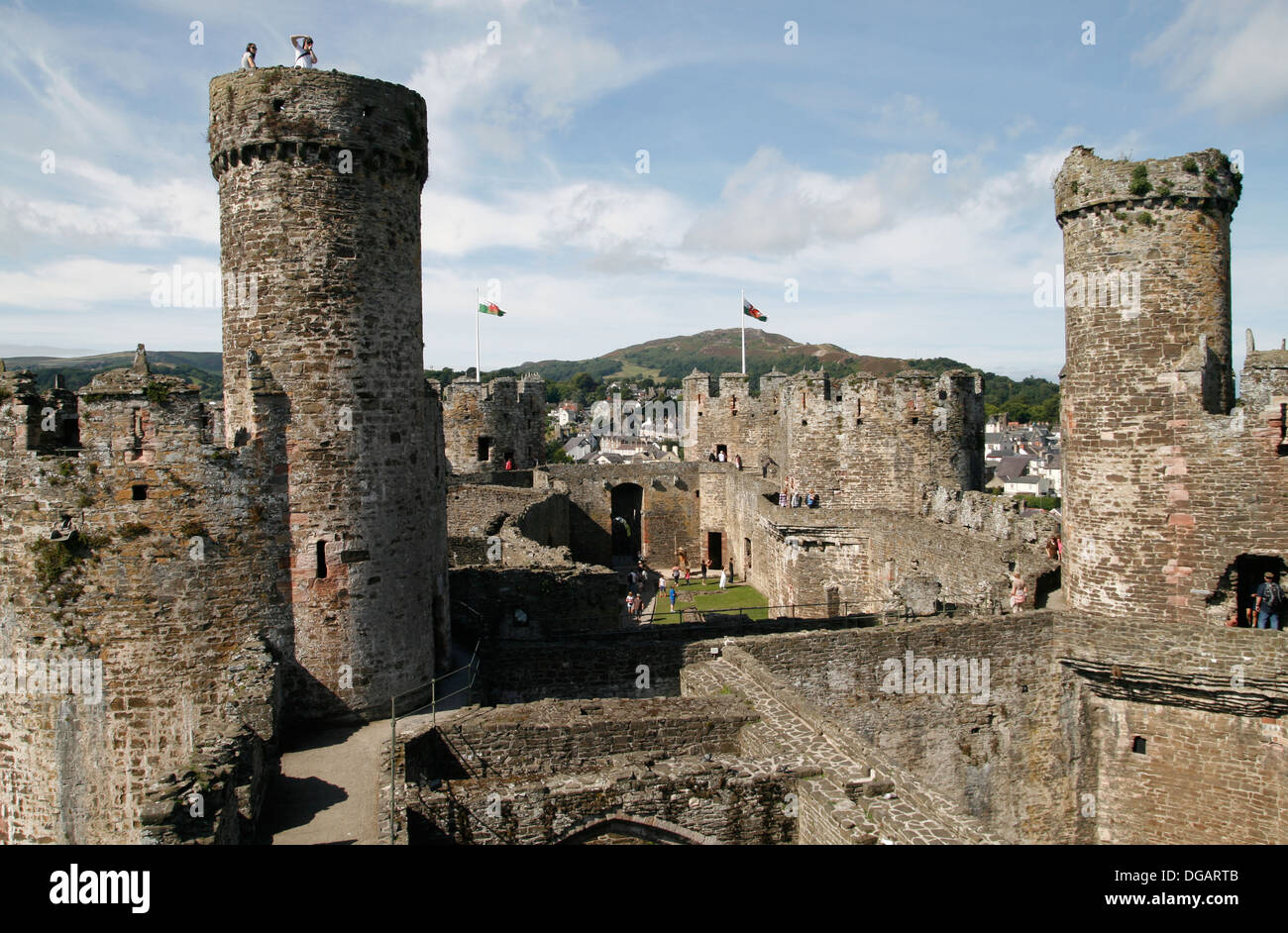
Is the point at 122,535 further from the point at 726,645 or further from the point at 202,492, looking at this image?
the point at 726,645

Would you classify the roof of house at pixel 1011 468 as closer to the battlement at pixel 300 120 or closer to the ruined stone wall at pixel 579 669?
the ruined stone wall at pixel 579 669

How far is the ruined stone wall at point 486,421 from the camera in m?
35.5

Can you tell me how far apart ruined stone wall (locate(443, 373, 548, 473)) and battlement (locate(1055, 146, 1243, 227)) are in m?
23.4

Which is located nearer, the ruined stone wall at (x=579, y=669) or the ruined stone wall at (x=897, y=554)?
the ruined stone wall at (x=579, y=669)

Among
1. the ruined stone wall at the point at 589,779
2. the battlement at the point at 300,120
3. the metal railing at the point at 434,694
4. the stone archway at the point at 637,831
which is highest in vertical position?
the battlement at the point at 300,120

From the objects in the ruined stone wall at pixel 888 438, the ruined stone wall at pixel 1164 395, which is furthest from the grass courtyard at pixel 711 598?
the ruined stone wall at pixel 1164 395

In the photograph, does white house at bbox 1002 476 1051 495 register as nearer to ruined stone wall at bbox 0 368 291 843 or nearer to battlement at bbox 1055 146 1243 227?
battlement at bbox 1055 146 1243 227

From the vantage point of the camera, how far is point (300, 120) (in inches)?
460

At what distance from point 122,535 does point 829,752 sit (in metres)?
8.83

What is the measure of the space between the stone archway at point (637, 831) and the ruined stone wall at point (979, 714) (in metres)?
6.33

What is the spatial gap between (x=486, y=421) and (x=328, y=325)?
939 inches

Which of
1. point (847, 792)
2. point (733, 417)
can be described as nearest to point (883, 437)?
point (733, 417)

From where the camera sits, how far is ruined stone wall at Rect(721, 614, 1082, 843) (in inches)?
642

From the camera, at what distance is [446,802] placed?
31.7ft
